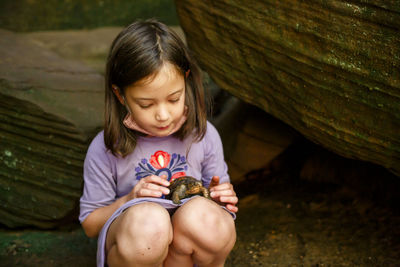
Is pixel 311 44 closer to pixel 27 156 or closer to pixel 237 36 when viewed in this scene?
pixel 237 36


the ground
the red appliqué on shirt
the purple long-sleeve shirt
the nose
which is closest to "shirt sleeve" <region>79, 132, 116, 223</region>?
the purple long-sleeve shirt

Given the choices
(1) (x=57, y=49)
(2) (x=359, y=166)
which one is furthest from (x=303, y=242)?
(1) (x=57, y=49)

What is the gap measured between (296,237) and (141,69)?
1.41 metres

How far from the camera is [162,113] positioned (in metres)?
1.80

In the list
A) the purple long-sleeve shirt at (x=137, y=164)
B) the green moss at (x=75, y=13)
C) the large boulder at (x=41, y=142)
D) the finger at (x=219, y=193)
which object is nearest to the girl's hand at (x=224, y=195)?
the finger at (x=219, y=193)

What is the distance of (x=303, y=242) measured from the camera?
250 centimetres

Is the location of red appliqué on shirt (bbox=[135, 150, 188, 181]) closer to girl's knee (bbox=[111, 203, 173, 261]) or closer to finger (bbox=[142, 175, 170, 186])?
finger (bbox=[142, 175, 170, 186])

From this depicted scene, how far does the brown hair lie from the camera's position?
1786mm

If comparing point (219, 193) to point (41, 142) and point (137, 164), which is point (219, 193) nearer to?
point (137, 164)

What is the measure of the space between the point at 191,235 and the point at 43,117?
1234mm

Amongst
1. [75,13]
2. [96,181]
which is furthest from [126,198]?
[75,13]

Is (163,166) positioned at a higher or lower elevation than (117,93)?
lower

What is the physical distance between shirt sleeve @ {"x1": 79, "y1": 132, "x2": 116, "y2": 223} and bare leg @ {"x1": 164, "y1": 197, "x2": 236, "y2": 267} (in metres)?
0.38

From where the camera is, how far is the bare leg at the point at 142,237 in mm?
1668
